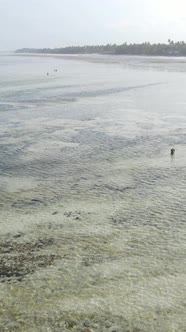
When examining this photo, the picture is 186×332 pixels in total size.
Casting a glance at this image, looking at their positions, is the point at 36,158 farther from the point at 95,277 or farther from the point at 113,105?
the point at 113,105

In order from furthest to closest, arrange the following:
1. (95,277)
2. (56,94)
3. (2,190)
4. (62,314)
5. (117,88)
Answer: (117,88)
(56,94)
(2,190)
(95,277)
(62,314)

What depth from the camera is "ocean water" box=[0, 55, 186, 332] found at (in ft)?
21.9

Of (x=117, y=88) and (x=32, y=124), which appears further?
(x=117, y=88)

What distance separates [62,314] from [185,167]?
26.7ft

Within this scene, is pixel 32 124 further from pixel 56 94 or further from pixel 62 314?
pixel 62 314

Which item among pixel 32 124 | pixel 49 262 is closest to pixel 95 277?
pixel 49 262

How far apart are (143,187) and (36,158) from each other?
182 inches

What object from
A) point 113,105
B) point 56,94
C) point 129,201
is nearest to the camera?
point 129,201

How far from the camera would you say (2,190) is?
1166cm

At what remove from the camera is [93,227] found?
30.8 ft

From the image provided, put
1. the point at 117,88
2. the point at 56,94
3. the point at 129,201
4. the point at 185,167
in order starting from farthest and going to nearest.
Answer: the point at 117,88, the point at 56,94, the point at 185,167, the point at 129,201

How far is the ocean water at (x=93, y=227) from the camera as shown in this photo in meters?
6.66

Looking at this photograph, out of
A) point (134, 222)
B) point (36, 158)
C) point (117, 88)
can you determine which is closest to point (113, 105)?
point (117, 88)

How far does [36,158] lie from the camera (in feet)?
48.9
